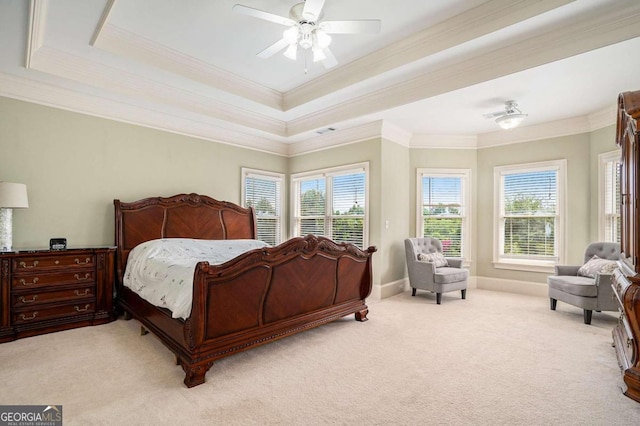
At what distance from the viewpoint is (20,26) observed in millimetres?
2768

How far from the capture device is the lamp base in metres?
3.25

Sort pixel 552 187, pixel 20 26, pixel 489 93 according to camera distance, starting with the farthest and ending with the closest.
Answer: pixel 552 187 < pixel 489 93 < pixel 20 26

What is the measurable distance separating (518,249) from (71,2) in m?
6.82

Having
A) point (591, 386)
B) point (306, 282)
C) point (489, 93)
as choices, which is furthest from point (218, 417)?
point (489, 93)

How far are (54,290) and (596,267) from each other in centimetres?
654

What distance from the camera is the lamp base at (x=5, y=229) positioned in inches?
128

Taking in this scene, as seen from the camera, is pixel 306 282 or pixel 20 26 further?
pixel 306 282

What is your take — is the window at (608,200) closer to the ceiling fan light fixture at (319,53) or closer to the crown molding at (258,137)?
the crown molding at (258,137)

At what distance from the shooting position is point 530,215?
17.4ft

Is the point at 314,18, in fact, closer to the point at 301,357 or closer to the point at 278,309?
the point at 278,309

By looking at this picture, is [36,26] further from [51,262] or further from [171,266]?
[171,266]

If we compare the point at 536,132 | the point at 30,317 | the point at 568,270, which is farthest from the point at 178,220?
the point at 536,132

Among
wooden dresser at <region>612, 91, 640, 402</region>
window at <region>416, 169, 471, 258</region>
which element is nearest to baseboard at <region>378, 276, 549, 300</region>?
window at <region>416, 169, 471, 258</region>

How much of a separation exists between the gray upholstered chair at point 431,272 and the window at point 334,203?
815 mm
